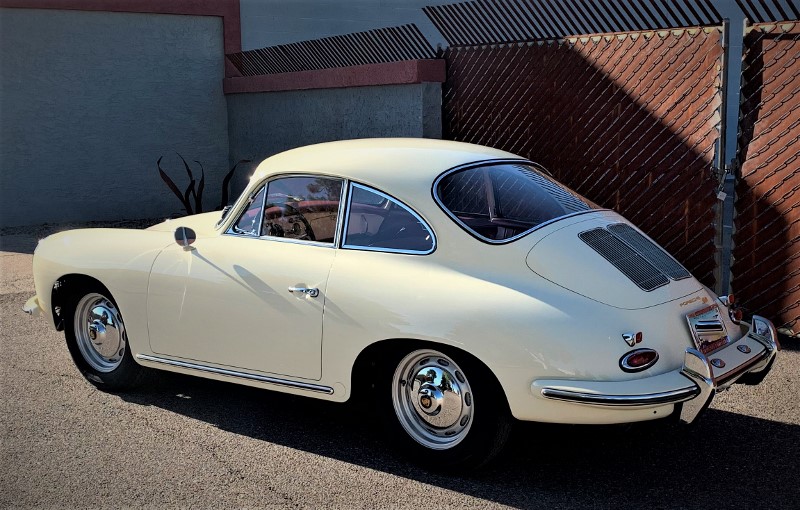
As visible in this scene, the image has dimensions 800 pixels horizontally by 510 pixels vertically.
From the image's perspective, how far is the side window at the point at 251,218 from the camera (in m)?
4.92

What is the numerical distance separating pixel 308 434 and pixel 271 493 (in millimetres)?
760

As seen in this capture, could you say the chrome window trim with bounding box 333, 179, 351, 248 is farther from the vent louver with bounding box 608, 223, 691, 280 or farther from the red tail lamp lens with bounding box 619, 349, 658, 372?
the red tail lamp lens with bounding box 619, 349, 658, 372

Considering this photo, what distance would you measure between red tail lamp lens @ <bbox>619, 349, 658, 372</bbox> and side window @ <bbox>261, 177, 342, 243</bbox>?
159 cm

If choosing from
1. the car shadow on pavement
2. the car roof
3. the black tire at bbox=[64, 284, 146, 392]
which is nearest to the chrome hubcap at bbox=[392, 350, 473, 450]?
the car shadow on pavement

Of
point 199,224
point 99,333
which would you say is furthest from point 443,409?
point 99,333

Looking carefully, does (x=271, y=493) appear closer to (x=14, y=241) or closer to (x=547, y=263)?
(x=547, y=263)

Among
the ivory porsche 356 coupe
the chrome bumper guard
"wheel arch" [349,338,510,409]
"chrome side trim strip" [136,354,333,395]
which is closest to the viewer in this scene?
the ivory porsche 356 coupe

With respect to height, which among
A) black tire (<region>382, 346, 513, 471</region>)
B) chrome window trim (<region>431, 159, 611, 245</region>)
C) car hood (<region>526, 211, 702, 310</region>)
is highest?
chrome window trim (<region>431, 159, 611, 245</region>)

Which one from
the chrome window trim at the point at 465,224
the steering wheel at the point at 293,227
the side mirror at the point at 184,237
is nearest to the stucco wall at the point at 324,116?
the chrome window trim at the point at 465,224

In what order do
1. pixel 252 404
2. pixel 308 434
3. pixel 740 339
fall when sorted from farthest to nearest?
pixel 252 404 → pixel 308 434 → pixel 740 339

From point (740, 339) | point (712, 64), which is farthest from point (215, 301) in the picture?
point (712, 64)

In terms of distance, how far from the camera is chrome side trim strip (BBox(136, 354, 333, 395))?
14.7 feet

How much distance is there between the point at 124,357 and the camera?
211 inches

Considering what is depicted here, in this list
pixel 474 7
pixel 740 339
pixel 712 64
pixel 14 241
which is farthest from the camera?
pixel 14 241
